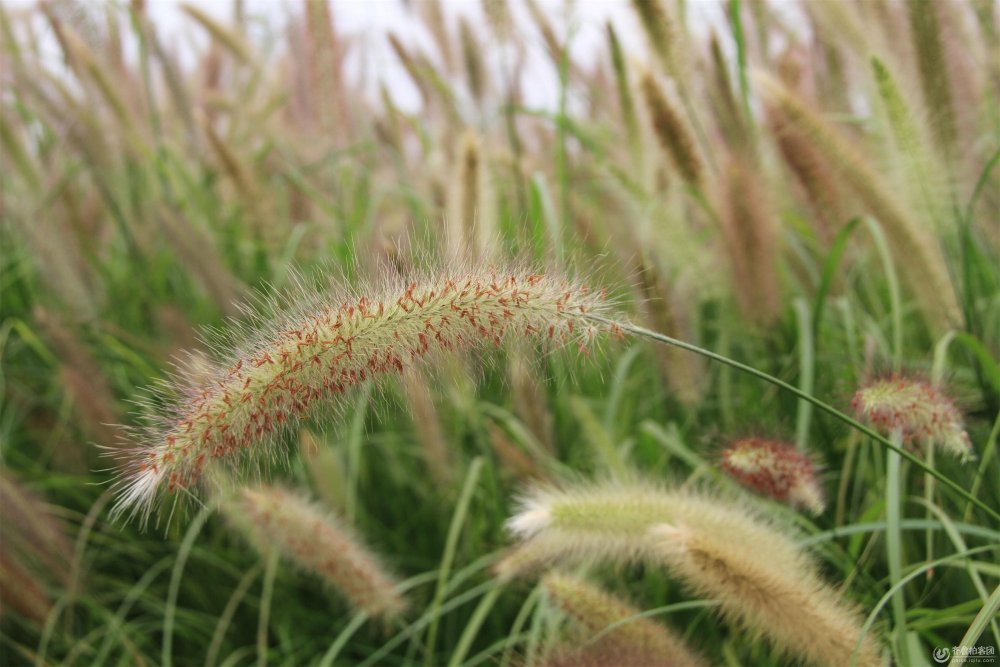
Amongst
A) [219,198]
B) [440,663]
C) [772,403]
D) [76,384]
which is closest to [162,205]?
[76,384]

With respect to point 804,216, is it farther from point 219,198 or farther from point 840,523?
point 219,198

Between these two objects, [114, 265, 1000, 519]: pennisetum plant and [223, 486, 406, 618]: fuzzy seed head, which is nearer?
[114, 265, 1000, 519]: pennisetum plant

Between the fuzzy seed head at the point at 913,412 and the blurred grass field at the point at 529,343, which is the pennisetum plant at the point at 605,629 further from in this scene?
the fuzzy seed head at the point at 913,412

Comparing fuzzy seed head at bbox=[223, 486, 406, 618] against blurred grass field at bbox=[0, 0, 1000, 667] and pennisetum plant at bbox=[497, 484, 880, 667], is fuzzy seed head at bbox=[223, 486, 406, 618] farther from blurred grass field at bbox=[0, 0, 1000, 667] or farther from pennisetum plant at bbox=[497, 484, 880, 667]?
pennisetum plant at bbox=[497, 484, 880, 667]

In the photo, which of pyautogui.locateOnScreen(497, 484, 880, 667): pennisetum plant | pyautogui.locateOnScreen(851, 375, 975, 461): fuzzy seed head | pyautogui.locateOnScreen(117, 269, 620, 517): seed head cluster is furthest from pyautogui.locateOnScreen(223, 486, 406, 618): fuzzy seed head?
pyautogui.locateOnScreen(851, 375, 975, 461): fuzzy seed head

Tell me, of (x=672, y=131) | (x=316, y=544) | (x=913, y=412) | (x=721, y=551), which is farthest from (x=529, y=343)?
(x=672, y=131)

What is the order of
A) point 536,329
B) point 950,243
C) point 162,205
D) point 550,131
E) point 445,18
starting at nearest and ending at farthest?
point 536,329 → point 950,243 → point 162,205 → point 445,18 → point 550,131

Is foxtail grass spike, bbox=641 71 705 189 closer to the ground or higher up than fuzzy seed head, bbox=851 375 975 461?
higher up

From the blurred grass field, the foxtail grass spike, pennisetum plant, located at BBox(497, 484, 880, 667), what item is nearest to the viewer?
pennisetum plant, located at BBox(497, 484, 880, 667)
